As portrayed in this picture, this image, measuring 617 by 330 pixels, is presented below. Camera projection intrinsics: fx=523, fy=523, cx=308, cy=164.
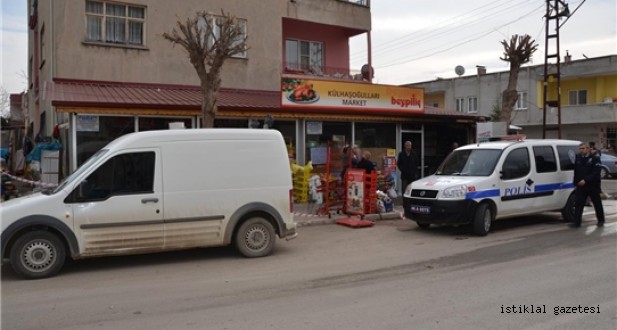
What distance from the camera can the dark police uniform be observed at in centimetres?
1096

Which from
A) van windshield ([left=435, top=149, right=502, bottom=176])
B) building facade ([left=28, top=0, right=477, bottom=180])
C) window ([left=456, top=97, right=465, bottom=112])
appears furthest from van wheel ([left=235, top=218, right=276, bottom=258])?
window ([left=456, top=97, right=465, bottom=112])

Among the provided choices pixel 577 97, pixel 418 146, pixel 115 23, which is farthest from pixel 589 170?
pixel 577 97

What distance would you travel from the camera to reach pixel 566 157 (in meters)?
12.1

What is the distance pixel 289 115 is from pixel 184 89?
3.62m

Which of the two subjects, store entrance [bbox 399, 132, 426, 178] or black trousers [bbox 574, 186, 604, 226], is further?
store entrance [bbox 399, 132, 426, 178]

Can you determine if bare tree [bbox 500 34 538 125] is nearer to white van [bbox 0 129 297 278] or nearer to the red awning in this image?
the red awning

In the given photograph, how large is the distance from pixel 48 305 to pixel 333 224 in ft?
23.4

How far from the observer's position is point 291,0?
19.3 m

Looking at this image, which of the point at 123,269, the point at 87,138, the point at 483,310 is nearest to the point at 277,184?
the point at 123,269

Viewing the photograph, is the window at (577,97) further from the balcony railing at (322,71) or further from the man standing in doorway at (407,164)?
the man standing in doorway at (407,164)

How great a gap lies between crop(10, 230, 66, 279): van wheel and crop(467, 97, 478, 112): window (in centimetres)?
4214

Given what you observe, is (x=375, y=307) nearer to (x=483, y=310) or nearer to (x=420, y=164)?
(x=483, y=310)

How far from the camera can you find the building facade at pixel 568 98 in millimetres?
36500

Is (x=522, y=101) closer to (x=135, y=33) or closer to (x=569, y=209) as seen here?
(x=569, y=209)
